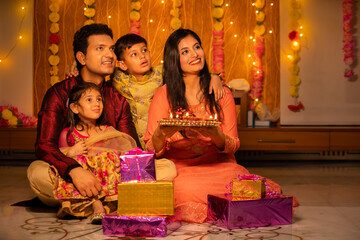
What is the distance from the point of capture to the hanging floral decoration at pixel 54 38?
5.96m

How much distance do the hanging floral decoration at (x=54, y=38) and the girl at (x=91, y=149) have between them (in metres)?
3.07

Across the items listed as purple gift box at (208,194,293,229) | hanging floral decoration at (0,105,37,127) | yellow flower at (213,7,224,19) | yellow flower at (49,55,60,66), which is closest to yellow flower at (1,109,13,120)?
hanging floral decoration at (0,105,37,127)

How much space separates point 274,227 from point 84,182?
1.15 metres

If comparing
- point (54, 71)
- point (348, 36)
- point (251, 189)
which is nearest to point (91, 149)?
point (251, 189)

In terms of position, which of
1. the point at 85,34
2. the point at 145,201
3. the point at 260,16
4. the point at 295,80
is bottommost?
the point at 145,201

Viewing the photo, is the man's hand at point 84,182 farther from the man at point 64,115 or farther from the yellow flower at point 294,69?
the yellow flower at point 294,69

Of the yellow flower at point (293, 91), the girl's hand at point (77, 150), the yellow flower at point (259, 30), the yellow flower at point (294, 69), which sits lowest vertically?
the girl's hand at point (77, 150)

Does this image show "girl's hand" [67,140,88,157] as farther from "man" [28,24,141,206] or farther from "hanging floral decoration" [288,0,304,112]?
"hanging floral decoration" [288,0,304,112]

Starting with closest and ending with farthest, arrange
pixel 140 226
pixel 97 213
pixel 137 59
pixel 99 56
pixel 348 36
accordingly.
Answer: pixel 140 226 < pixel 97 213 < pixel 99 56 < pixel 137 59 < pixel 348 36

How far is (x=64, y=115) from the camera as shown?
312 centimetres

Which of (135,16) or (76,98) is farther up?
(135,16)

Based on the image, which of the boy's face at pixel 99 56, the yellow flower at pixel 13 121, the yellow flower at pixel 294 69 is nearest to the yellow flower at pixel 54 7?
the yellow flower at pixel 13 121

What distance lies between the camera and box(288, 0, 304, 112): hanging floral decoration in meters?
5.80

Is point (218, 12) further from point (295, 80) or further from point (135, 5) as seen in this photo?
point (295, 80)
